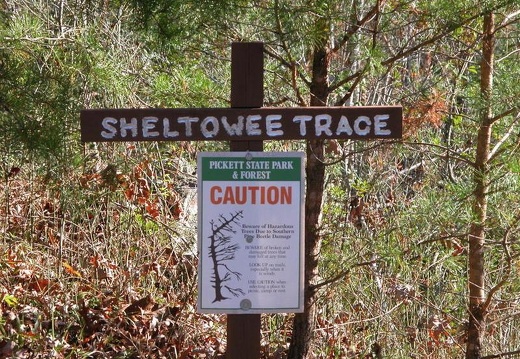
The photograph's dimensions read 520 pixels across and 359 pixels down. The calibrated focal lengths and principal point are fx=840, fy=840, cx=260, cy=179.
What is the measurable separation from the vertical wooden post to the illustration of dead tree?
135 millimetres

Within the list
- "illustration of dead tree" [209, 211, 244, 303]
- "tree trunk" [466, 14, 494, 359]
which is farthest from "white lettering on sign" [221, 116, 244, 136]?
"tree trunk" [466, 14, 494, 359]

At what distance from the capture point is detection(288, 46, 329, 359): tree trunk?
4.39 m

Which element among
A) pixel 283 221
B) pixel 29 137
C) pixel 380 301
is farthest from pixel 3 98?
pixel 380 301

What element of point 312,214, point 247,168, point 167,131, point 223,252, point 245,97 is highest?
point 245,97

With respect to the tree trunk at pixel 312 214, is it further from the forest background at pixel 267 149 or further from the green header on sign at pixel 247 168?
the green header on sign at pixel 247 168

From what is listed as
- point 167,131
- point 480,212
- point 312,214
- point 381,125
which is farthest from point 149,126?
point 480,212

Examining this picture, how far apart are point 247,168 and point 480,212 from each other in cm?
150

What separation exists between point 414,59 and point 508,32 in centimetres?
387

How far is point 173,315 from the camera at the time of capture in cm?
535

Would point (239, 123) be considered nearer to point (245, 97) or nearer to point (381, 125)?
point (245, 97)

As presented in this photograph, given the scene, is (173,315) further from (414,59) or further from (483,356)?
(414,59)

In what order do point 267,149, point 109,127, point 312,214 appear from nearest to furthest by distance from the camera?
point 109,127, point 312,214, point 267,149

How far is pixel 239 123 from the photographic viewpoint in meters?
3.39

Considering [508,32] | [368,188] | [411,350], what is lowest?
[411,350]
